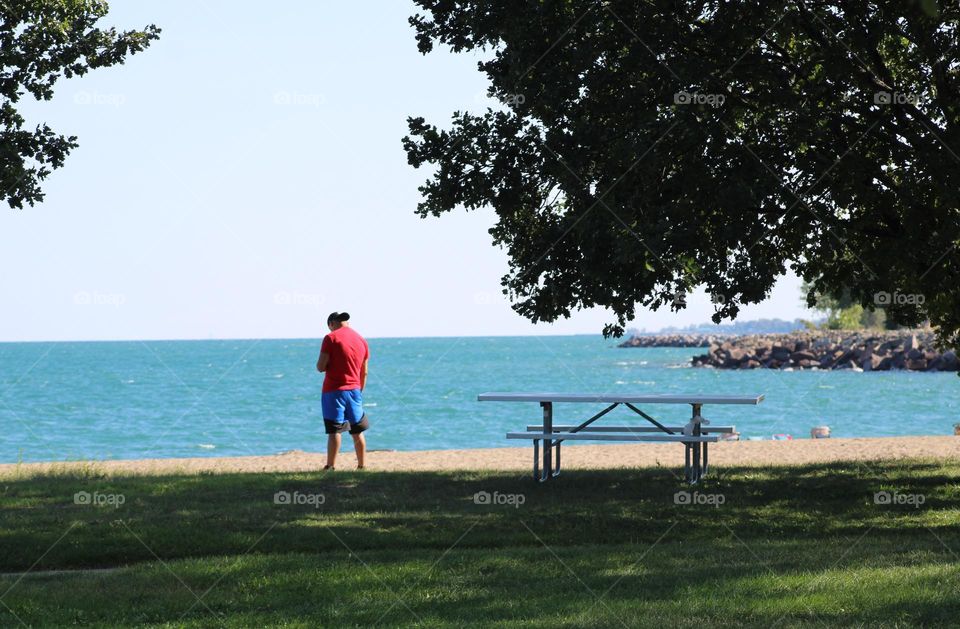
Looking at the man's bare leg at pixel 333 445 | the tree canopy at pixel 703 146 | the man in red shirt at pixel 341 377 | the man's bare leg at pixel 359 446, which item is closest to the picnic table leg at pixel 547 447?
the tree canopy at pixel 703 146

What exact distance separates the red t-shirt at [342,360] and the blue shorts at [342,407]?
0.08 metres

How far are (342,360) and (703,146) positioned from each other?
5333mm

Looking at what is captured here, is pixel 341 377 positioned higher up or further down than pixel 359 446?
higher up

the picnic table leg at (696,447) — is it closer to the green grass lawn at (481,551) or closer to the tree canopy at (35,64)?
the green grass lawn at (481,551)

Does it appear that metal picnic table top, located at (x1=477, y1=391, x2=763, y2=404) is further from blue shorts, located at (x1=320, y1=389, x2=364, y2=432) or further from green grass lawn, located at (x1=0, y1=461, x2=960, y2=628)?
blue shorts, located at (x1=320, y1=389, x2=364, y2=432)

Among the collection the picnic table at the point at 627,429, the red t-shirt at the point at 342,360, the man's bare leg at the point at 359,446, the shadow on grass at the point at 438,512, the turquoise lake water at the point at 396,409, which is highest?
the red t-shirt at the point at 342,360

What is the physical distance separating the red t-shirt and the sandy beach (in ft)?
6.05

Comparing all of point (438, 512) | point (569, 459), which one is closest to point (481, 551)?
point (438, 512)

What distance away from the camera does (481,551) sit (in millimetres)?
8695

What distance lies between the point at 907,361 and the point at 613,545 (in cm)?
7876

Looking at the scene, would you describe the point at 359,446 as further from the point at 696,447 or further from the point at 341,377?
the point at 696,447

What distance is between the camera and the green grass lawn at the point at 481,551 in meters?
6.76

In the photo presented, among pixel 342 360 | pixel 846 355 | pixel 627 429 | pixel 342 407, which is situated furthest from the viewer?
pixel 846 355

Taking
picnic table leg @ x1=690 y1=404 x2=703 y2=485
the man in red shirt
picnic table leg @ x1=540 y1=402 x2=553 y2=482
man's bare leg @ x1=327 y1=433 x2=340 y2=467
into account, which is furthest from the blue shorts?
picnic table leg @ x1=690 y1=404 x2=703 y2=485
